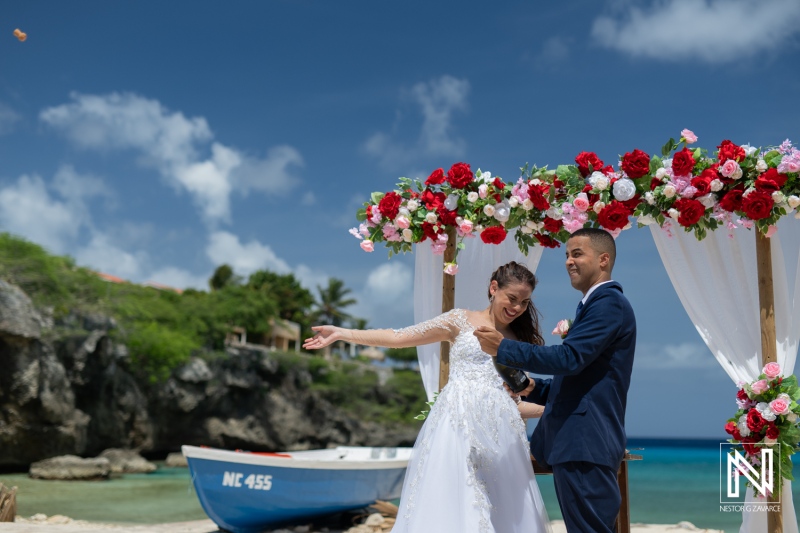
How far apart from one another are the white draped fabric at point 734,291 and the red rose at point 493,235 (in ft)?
3.56

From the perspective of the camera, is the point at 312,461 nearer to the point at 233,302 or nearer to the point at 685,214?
the point at 685,214

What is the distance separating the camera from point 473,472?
3.58m

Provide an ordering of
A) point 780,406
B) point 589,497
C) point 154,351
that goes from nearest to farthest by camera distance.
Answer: point 589,497, point 780,406, point 154,351

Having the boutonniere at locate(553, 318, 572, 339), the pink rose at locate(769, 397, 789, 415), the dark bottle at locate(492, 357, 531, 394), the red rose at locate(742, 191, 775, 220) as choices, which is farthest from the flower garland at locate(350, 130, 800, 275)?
the dark bottle at locate(492, 357, 531, 394)

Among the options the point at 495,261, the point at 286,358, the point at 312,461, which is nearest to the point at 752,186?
the point at 495,261

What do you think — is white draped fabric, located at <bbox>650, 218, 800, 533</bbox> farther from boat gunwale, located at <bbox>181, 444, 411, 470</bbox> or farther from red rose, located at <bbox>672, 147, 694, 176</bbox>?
boat gunwale, located at <bbox>181, 444, 411, 470</bbox>

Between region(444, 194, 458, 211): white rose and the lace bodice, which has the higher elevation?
region(444, 194, 458, 211): white rose

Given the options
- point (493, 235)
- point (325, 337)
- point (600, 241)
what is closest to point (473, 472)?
point (325, 337)

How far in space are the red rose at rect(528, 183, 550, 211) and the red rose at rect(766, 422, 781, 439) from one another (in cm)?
203

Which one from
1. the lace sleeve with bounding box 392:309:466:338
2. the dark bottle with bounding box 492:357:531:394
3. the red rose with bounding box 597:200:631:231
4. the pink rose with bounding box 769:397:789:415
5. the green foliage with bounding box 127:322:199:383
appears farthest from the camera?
the green foliage with bounding box 127:322:199:383

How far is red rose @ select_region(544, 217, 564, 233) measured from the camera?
530 cm

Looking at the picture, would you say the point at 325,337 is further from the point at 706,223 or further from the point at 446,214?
the point at 706,223

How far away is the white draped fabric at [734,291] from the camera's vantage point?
4.94 m

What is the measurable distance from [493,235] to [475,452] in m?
2.13
